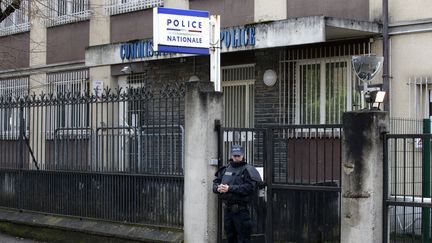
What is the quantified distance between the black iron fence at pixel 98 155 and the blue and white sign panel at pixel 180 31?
0.75 m

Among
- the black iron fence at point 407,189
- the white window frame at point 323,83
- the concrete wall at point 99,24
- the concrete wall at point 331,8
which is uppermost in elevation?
the concrete wall at point 99,24

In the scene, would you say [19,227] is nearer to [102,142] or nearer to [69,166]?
[69,166]

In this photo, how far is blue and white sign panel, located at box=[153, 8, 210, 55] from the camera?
32.6ft

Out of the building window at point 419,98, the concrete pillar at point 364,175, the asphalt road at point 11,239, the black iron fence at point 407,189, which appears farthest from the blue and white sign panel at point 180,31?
the asphalt road at point 11,239

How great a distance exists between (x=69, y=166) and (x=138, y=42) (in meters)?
4.52

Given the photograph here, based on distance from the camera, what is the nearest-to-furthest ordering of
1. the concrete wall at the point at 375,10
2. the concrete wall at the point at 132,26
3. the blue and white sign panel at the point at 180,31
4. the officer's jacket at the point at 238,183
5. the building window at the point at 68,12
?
the officer's jacket at the point at 238,183, the blue and white sign panel at the point at 180,31, the concrete wall at the point at 375,10, the concrete wall at the point at 132,26, the building window at the point at 68,12

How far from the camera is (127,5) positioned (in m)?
18.4

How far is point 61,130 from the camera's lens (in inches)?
486

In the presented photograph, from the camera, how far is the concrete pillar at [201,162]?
975 cm

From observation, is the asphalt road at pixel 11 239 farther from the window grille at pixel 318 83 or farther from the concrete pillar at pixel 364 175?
the concrete pillar at pixel 364 175

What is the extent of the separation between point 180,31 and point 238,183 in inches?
105

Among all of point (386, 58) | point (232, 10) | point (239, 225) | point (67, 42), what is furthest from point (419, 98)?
point (67, 42)

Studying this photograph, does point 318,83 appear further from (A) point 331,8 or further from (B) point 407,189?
(B) point 407,189

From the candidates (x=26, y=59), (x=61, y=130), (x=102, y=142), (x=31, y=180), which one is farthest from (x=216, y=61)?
(x=26, y=59)
